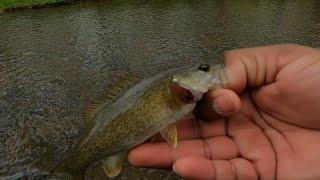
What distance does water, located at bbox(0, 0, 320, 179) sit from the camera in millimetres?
8633

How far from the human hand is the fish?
0.12m

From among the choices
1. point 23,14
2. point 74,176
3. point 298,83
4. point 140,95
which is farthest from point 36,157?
point 23,14

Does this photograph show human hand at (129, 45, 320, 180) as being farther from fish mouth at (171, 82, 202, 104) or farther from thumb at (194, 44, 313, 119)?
fish mouth at (171, 82, 202, 104)

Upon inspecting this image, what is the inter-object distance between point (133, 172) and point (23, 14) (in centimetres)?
1630

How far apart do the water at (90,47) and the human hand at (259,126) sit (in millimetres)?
3429

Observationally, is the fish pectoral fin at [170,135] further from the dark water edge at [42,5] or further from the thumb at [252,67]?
the dark water edge at [42,5]

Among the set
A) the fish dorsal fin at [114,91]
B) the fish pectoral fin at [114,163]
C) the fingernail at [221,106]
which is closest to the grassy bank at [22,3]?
the fish dorsal fin at [114,91]

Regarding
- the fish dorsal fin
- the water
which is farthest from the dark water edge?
the fish dorsal fin

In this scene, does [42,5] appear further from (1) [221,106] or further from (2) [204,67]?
(1) [221,106]

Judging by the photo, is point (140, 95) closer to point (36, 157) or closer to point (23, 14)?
point (36, 157)

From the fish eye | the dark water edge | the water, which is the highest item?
the fish eye

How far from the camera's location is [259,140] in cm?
390

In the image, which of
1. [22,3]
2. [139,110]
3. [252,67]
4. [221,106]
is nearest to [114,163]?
[139,110]

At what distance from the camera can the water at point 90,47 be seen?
28.3 ft
